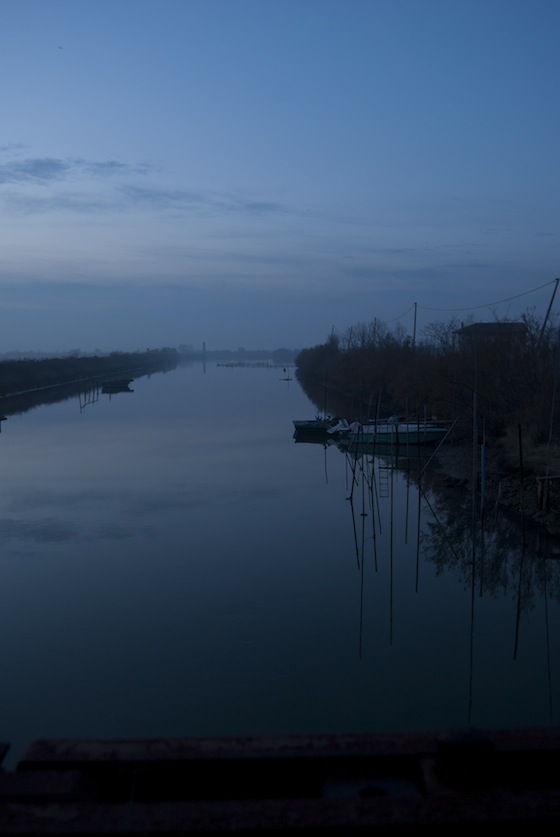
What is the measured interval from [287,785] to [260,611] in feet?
14.7

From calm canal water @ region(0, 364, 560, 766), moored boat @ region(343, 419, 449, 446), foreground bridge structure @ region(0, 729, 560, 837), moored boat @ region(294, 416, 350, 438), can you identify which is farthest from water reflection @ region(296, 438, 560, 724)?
moored boat @ region(294, 416, 350, 438)

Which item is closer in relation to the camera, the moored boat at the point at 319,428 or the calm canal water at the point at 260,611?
the calm canal water at the point at 260,611

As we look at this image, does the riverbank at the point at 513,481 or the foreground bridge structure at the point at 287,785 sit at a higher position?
the foreground bridge structure at the point at 287,785

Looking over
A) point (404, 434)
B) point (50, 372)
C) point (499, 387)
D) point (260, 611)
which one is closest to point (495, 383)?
point (499, 387)

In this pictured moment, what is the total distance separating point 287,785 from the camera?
1906 millimetres

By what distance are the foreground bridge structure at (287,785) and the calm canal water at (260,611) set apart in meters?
2.52

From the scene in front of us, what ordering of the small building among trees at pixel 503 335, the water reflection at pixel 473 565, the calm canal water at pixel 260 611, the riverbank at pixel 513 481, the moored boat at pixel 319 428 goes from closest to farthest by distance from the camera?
the calm canal water at pixel 260 611, the water reflection at pixel 473 565, the riverbank at pixel 513 481, the small building among trees at pixel 503 335, the moored boat at pixel 319 428

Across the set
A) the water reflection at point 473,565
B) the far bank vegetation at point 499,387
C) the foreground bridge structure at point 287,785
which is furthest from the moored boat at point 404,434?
the foreground bridge structure at point 287,785

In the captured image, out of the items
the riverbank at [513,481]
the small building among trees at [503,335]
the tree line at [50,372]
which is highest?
the small building among trees at [503,335]

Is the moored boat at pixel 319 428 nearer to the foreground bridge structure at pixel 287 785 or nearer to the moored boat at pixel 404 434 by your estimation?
the moored boat at pixel 404 434

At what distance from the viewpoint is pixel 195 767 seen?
73.9 inches

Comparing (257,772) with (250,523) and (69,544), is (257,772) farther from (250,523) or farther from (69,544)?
(250,523)

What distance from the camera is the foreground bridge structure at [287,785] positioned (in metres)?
1.65

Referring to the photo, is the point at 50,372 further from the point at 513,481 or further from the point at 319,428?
the point at 513,481
